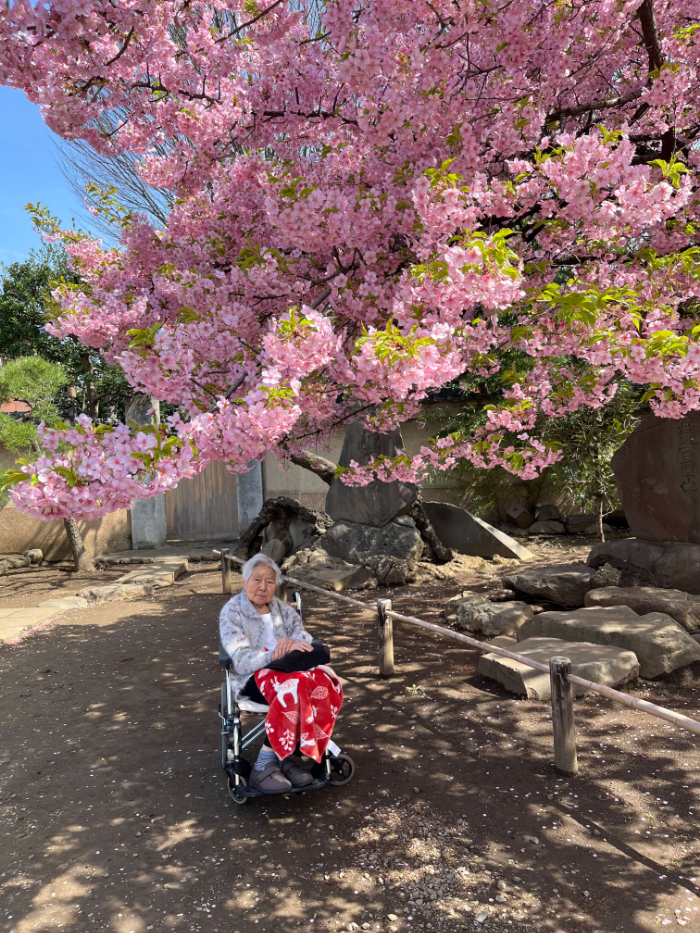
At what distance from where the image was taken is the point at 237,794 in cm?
318

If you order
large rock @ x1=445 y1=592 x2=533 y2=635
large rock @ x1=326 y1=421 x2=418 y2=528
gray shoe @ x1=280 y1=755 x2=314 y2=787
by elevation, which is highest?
large rock @ x1=326 y1=421 x2=418 y2=528

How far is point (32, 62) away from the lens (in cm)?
340

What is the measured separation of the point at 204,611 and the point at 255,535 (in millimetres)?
3110

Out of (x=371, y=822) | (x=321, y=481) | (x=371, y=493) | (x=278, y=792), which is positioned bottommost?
(x=371, y=822)

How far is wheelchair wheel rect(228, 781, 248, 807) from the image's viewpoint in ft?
10.3

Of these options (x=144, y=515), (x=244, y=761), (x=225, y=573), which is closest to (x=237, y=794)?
(x=244, y=761)

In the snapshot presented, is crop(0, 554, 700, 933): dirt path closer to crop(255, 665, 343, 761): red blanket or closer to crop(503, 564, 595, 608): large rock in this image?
crop(255, 665, 343, 761): red blanket

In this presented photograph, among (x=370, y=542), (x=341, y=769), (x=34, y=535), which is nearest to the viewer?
(x=341, y=769)

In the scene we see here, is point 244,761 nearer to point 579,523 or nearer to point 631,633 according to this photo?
point 631,633

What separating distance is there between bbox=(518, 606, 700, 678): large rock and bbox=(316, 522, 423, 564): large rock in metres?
3.70

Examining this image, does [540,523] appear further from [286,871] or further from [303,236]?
[286,871]

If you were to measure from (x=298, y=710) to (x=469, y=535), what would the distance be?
24.2 feet

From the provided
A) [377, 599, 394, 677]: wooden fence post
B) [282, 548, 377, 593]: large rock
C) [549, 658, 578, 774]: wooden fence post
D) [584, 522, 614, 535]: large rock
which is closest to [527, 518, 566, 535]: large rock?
[584, 522, 614, 535]: large rock

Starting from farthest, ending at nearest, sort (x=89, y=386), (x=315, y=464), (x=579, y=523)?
(x=89, y=386), (x=579, y=523), (x=315, y=464)
